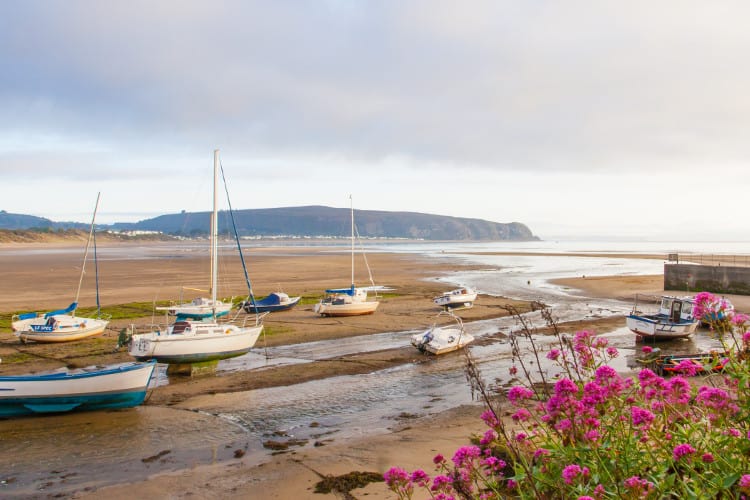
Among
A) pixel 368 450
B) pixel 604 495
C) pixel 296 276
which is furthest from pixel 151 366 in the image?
pixel 296 276

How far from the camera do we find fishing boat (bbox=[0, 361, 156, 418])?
525 inches

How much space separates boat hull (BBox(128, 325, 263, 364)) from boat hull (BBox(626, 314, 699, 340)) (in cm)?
1505

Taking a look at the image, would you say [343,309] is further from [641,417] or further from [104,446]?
[641,417]

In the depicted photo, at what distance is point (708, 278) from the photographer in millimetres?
39906

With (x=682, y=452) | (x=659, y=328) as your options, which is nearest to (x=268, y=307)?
(x=659, y=328)

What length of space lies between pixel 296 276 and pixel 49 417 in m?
41.0

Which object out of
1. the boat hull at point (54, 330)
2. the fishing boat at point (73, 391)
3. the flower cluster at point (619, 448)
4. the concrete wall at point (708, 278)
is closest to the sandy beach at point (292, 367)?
the boat hull at point (54, 330)

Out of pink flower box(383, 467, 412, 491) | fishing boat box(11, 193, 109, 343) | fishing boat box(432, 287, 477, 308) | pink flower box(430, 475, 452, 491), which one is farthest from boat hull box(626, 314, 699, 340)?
fishing boat box(11, 193, 109, 343)

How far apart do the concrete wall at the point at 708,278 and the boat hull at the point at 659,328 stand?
1856 cm

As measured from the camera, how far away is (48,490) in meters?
9.59

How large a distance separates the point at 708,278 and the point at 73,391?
4090cm

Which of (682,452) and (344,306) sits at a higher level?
(682,452)

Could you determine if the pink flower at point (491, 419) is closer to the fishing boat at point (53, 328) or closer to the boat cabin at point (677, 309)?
the boat cabin at point (677, 309)

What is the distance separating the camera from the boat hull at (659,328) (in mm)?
21844
